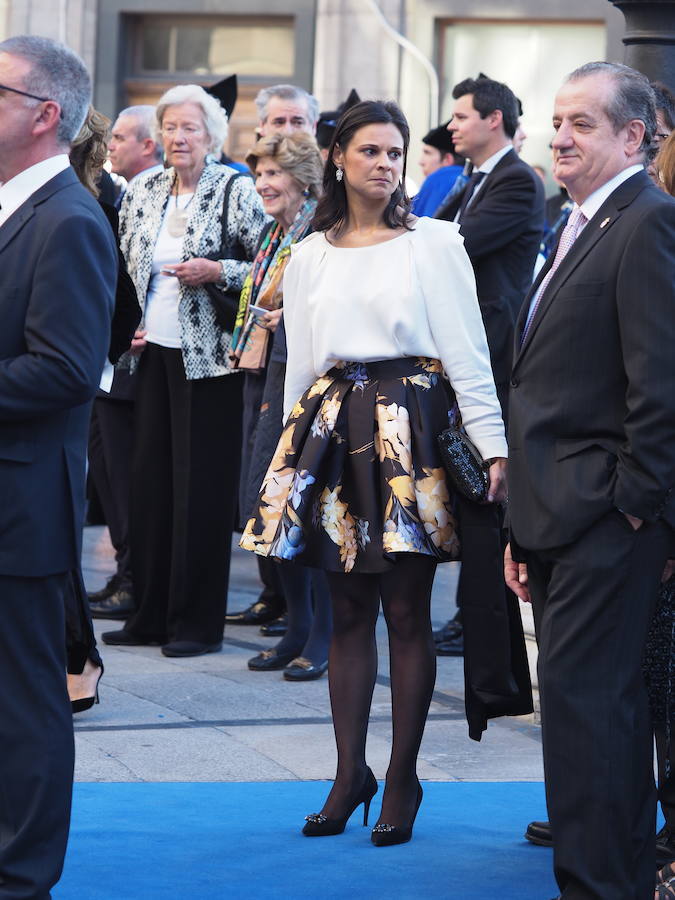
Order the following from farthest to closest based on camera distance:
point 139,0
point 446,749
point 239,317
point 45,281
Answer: point 139,0, point 239,317, point 446,749, point 45,281

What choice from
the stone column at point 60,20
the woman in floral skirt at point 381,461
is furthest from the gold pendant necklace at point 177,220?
the stone column at point 60,20

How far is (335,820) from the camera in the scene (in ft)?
14.5

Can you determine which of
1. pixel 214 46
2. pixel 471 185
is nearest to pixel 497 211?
pixel 471 185

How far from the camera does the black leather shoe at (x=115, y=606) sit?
740 centimetres

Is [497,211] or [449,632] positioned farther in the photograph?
[449,632]

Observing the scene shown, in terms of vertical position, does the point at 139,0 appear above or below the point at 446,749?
above

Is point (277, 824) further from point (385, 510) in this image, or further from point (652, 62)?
point (652, 62)

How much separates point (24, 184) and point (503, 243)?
3.13 metres

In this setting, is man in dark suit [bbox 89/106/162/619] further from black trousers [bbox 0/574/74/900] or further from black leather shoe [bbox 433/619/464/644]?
black trousers [bbox 0/574/74/900]

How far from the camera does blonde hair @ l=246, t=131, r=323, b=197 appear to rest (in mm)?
6398

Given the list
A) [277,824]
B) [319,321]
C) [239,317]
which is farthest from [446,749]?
[239,317]

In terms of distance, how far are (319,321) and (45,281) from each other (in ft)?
4.10

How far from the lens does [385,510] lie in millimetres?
4383

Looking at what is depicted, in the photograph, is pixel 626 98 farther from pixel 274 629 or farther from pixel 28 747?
pixel 274 629
